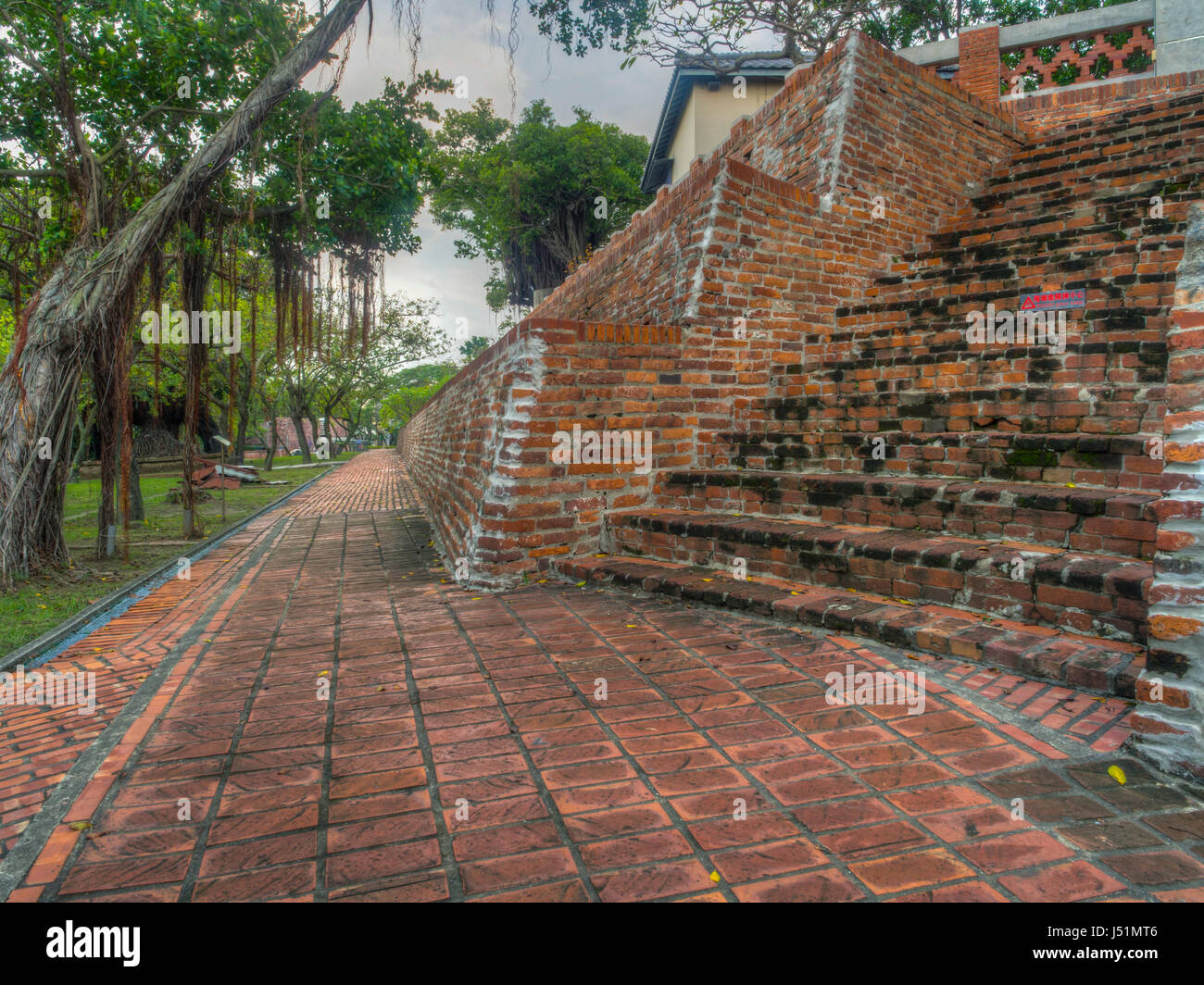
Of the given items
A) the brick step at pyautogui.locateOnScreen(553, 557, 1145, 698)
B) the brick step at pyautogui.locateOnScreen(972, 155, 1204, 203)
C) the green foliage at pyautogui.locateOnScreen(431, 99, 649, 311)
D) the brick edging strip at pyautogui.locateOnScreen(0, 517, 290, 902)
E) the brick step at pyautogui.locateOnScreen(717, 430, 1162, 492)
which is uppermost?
the green foliage at pyautogui.locateOnScreen(431, 99, 649, 311)

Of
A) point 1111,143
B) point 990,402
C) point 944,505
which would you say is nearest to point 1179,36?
point 1111,143

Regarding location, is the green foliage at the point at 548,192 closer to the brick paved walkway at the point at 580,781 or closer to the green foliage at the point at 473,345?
the green foliage at the point at 473,345

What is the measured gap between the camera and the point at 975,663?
2471 millimetres

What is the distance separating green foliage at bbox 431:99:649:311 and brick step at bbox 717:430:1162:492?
1651 centimetres

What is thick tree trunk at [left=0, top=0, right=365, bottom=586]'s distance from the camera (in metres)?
5.46

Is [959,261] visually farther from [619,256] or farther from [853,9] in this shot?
[853,9]

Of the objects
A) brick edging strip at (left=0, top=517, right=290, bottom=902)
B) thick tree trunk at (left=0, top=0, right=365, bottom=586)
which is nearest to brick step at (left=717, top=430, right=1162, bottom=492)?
brick edging strip at (left=0, top=517, right=290, bottom=902)

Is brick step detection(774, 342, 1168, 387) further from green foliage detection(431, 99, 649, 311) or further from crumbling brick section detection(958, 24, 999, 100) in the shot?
green foliage detection(431, 99, 649, 311)

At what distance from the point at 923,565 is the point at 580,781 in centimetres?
189

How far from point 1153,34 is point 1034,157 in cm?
523

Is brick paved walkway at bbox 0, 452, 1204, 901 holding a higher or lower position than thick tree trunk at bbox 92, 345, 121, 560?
lower

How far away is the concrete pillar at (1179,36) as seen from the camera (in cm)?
932

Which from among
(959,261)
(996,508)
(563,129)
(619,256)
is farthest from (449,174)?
(996,508)

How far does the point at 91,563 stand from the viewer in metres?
6.56
